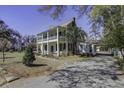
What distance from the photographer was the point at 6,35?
18.9 ft

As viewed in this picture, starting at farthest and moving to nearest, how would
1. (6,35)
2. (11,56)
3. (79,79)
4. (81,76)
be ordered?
(11,56) < (6,35) < (81,76) < (79,79)

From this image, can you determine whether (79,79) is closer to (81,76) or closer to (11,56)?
(81,76)

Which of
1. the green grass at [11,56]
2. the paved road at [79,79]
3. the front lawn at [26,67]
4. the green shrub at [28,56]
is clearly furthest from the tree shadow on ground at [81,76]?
the green grass at [11,56]

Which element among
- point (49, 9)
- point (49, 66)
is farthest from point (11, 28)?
point (49, 66)

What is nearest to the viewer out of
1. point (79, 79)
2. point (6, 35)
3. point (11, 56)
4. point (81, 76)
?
point (79, 79)

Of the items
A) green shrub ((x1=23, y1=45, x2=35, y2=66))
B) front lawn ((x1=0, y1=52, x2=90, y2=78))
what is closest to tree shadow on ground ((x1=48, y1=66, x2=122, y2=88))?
front lawn ((x1=0, y1=52, x2=90, y2=78))

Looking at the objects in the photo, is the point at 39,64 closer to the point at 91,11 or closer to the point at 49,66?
the point at 49,66

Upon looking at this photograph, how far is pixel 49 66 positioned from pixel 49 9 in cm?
154

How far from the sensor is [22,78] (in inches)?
201

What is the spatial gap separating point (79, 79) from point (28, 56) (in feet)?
5.94

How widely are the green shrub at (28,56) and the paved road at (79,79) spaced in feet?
3.31

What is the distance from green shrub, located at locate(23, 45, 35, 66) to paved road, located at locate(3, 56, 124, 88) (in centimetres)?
101

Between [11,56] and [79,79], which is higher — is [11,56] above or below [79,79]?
above

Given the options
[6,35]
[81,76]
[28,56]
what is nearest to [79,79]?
[81,76]
